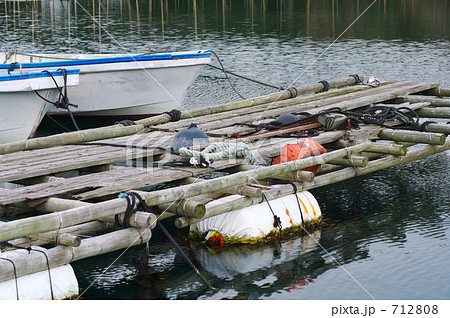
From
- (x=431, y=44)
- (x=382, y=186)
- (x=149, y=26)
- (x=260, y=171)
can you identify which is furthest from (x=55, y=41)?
(x=260, y=171)

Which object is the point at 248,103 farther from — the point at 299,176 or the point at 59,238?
the point at 59,238

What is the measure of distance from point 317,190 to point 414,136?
196 centimetres

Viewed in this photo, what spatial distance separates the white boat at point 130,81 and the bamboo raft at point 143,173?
4640 millimetres

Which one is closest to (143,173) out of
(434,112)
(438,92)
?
(434,112)

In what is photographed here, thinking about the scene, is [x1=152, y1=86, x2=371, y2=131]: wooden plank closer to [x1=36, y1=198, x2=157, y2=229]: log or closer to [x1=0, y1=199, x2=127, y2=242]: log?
[x1=36, y1=198, x2=157, y2=229]: log

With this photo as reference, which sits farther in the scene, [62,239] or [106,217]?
[106,217]

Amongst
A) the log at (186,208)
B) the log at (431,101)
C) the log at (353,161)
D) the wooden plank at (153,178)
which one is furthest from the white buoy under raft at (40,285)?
the log at (431,101)

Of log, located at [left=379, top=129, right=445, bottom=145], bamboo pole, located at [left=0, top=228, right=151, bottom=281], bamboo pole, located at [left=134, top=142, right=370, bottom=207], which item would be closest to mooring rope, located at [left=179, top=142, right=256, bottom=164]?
bamboo pole, located at [left=134, top=142, right=370, bottom=207]

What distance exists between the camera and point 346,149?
10.6 metres

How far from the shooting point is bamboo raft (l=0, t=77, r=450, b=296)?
7.66 meters

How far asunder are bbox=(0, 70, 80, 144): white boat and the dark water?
564 cm

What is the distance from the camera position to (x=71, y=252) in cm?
751

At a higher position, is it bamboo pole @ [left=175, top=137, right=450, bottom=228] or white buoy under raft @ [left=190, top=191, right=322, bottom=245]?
bamboo pole @ [left=175, top=137, right=450, bottom=228]

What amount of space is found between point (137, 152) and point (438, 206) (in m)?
5.14
